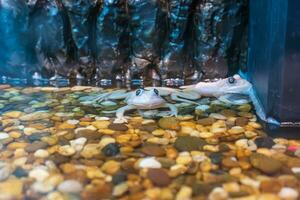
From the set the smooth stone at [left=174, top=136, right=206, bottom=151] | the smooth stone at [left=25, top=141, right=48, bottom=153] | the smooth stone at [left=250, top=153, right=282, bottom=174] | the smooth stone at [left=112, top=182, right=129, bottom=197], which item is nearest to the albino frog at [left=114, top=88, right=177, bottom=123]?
the smooth stone at [left=174, top=136, right=206, bottom=151]

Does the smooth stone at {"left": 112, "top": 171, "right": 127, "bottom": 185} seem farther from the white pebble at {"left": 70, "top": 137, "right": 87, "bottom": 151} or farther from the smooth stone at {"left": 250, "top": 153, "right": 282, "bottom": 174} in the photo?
the smooth stone at {"left": 250, "top": 153, "right": 282, "bottom": 174}

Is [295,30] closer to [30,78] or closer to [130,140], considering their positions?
[130,140]

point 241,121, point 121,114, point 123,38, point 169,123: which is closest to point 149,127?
point 169,123

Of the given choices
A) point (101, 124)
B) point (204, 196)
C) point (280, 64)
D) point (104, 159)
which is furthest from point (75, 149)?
point (280, 64)

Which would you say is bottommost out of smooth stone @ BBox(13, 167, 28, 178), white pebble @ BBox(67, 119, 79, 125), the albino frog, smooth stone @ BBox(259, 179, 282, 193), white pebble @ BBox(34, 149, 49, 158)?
smooth stone @ BBox(259, 179, 282, 193)

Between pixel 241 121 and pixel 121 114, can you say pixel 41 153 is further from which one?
pixel 241 121

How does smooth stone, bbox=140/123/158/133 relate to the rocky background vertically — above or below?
below

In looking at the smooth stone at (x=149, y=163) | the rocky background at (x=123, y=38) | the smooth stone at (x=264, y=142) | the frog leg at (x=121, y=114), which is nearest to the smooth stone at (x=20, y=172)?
the smooth stone at (x=149, y=163)
